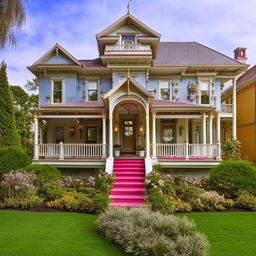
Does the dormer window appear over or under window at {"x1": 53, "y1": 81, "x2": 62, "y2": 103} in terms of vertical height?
over

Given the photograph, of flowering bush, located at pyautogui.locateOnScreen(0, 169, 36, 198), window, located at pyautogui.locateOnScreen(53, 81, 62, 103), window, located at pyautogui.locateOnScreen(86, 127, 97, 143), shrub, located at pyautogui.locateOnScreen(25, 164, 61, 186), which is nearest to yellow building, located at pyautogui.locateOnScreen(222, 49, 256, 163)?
window, located at pyautogui.locateOnScreen(86, 127, 97, 143)

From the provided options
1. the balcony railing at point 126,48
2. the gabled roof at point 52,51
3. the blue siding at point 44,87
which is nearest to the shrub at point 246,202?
the balcony railing at point 126,48

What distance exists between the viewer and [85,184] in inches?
552

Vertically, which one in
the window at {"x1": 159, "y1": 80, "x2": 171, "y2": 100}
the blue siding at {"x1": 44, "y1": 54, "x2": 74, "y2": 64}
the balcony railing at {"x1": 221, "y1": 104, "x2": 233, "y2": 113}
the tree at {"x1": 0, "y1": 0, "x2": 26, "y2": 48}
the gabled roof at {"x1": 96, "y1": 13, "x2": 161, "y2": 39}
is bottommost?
the balcony railing at {"x1": 221, "y1": 104, "x2": 233, "y2": 113}

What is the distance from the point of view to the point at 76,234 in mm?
8070

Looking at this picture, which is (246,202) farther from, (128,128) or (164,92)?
(164,92)

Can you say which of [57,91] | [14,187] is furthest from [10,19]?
[57,91]

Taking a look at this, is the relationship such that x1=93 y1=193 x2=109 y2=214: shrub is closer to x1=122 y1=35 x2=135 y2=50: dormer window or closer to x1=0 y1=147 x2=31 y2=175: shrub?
x1=0 y1=147 x2=31 y2=175: shrub

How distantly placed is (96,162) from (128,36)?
9.08 m

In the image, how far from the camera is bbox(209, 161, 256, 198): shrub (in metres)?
12.7

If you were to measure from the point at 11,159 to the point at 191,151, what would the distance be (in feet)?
31.9

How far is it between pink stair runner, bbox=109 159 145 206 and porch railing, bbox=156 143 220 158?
189 centimetres

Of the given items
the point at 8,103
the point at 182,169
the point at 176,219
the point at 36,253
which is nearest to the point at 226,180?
the point at 182,169

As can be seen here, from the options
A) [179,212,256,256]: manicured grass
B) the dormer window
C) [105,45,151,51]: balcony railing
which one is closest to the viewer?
[179,212,256,256]: manicured grass
